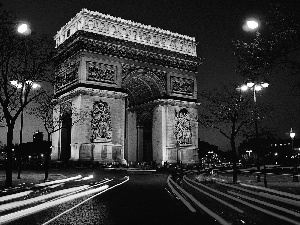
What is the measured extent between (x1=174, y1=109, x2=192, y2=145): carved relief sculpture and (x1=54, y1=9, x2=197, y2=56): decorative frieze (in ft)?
29.0

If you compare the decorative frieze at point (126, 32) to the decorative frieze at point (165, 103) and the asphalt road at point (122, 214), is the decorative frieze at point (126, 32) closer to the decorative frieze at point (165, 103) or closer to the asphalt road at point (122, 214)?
the decorative frieze at point (165, 103)

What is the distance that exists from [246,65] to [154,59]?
3508 cm

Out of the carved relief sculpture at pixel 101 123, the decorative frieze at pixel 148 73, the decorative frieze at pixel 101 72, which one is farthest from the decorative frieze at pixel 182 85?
the carved relief sculpture at pixel 101 123

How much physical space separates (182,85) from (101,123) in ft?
46.1

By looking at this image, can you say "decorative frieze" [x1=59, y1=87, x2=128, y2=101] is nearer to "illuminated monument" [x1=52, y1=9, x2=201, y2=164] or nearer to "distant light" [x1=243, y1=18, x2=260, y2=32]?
"illuminated monument" [x1=52, y1=9, x2=201, y2=164]

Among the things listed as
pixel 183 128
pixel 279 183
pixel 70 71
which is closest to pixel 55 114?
pixel 70 71

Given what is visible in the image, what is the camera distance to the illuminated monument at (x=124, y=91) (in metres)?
44.8

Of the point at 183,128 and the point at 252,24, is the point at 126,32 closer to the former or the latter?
the point at 183,128

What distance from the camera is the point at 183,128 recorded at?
52375 mm

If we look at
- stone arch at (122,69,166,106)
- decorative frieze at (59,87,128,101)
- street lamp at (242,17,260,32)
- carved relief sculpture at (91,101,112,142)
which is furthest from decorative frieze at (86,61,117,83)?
street lamp at (242,17,260,32)

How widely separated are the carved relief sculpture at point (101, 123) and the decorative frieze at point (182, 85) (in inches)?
433

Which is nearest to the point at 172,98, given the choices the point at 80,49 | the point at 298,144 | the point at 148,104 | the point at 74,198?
the point at 148,104

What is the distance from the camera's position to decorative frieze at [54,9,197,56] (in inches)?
1841

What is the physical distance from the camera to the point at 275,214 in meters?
9.80
